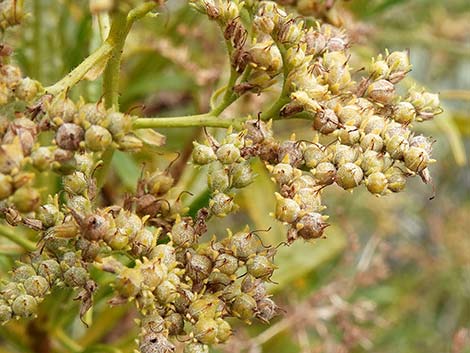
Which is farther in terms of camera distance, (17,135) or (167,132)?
(167,132)

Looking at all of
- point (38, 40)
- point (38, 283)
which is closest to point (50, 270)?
point (38, 283)

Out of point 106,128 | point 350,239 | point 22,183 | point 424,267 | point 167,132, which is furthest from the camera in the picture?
point 424,267

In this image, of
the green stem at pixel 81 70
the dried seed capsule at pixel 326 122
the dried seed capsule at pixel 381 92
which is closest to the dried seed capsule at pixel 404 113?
the dried seed capsule at pixel 381 92

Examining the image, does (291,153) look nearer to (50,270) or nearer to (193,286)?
(193,286)

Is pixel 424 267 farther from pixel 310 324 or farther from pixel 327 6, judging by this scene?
pixel 327 6

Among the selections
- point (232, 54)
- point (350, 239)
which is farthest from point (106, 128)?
point (350, 239)

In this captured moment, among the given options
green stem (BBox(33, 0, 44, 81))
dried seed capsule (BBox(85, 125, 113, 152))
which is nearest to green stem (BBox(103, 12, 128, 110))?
dried seed capsule (BBox(85, 125, 113, 152))

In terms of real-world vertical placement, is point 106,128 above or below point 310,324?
above

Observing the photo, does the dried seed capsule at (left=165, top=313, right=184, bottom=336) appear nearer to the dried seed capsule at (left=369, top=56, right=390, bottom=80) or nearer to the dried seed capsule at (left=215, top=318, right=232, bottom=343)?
the dried seed capsule at (left=215, top=318, right=232, bottom=343)
